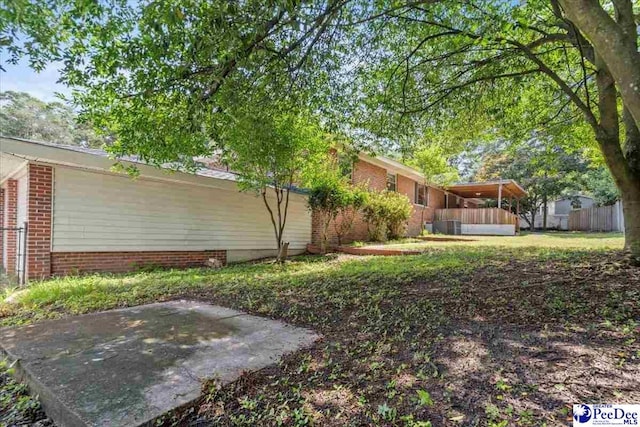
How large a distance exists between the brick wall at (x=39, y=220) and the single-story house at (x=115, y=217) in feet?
0.05

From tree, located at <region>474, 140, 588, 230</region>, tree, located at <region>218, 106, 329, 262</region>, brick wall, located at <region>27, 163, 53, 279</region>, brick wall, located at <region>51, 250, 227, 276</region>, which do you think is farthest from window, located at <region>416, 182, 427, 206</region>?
brick wall, located at <region>27, 163, 53, 279</region>

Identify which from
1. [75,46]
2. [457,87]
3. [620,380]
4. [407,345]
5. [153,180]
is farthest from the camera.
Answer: [153,180]

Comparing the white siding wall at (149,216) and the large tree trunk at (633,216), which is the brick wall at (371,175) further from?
the large tree trunk at (633,216)

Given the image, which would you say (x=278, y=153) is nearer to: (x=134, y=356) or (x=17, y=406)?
(x=134, y=356)

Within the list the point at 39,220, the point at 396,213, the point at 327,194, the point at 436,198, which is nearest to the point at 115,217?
the point at 39,220

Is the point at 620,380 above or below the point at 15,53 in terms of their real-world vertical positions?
below

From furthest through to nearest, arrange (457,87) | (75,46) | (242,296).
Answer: (457,87)
(242,296)
(75,46)

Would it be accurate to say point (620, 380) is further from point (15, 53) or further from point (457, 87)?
point (15, 53)

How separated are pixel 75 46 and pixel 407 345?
5164mm

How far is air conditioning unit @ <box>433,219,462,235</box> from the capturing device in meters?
20.9

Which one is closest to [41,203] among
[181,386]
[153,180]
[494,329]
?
[153,180]

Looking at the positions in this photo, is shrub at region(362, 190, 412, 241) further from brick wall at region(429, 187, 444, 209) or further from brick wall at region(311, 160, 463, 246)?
brick wall at region(429, 187, 444, 209)

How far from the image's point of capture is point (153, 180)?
8477 millimetres

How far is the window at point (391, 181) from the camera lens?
17.1 meters
